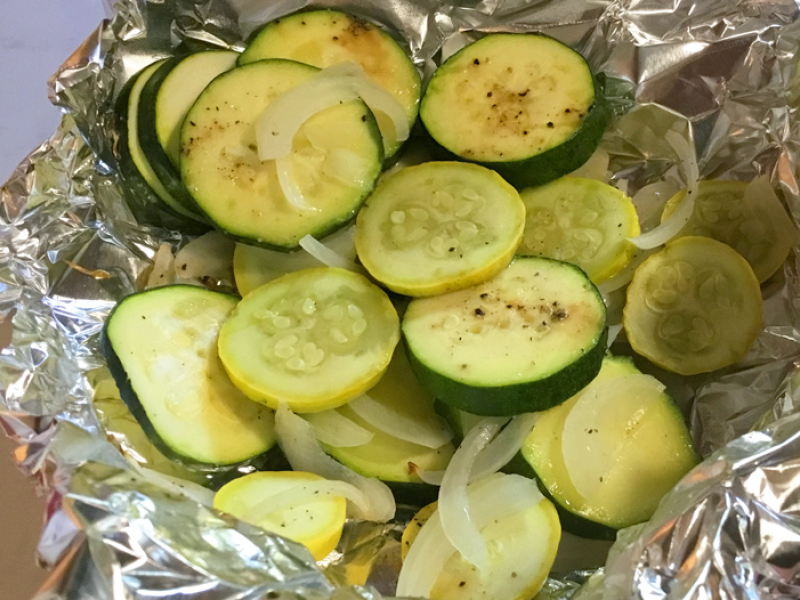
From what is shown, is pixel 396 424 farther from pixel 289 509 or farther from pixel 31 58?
pixel 31 58

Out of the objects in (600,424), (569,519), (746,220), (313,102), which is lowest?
(569,519)

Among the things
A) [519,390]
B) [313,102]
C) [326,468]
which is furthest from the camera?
[313,102]

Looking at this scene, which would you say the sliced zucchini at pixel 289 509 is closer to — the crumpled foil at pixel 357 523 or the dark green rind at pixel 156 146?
the crumpled foil at pixel 357 523

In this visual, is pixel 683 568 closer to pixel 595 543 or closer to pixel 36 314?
pixel 595 543

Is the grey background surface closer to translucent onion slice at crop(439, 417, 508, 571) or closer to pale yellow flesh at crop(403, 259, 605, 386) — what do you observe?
pale yellow flesh at crop(403, 259, 605, 386)

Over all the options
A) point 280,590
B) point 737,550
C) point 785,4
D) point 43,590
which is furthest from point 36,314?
point 785,4

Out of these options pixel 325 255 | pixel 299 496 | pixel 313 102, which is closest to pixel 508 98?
pixel 313 102
